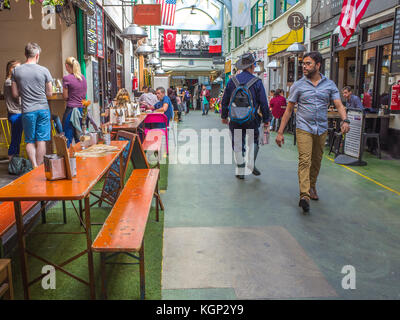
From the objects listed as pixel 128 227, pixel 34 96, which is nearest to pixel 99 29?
pixel 34 96

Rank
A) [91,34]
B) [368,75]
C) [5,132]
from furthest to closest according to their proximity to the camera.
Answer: [368,75], [91,34], [5,132]

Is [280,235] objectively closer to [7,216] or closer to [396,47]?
[7,216]

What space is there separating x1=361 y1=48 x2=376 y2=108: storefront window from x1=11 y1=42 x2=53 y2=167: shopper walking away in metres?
7.64

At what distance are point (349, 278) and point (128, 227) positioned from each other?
1.73 m

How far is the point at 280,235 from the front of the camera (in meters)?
3.91

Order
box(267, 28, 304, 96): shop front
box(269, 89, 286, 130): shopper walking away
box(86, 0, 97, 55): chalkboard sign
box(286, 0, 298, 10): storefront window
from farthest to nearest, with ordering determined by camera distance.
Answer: box(286, 0, 298, 10): storefront window, box(267, 28, 304, 96): shop front, box(269, 89, 286, 130): shopper walking away, box(86, 0, 97, 55): chalkboard sign

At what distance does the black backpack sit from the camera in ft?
19.0

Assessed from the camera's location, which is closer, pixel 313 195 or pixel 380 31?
pixel 313 195

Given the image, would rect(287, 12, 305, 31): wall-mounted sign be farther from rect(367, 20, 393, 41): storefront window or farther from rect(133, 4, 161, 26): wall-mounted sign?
rect(133, 4, 161, 26): wall-mounted sign

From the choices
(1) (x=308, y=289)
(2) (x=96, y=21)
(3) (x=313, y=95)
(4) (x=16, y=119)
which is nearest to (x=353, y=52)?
(2) (x=96, y=21)

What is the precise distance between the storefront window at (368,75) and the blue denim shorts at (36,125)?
300 inches

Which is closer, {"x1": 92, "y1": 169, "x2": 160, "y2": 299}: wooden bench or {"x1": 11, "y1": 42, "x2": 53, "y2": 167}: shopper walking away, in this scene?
{"x1": 92, "y1": 169, "x2": 160, "y2": 299}: wooden bench

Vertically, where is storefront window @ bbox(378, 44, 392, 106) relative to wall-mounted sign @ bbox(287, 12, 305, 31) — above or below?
below

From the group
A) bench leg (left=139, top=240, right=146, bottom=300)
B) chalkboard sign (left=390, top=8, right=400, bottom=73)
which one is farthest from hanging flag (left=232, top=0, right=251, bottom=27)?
bench leg (left=139, top=240, right=146, bottom=300)
